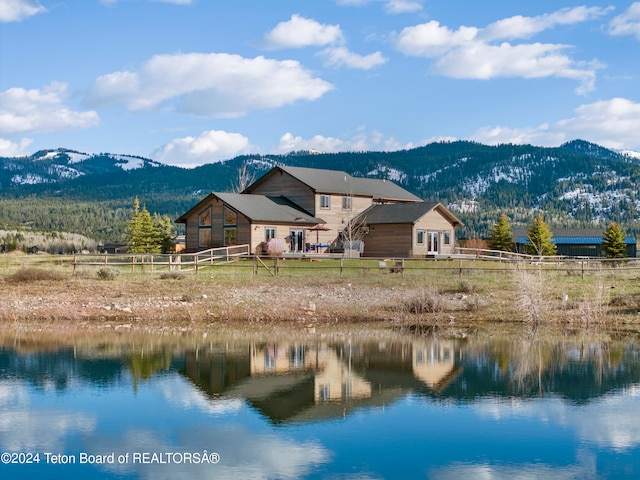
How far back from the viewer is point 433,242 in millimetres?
54562

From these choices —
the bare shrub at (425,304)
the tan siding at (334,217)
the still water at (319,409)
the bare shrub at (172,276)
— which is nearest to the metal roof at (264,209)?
the tan siding at (334,217)

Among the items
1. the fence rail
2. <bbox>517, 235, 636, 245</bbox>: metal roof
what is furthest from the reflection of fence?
<bbox>517, 235, 636, 245</bbox>: metal roof

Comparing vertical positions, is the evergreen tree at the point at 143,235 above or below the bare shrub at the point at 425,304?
above

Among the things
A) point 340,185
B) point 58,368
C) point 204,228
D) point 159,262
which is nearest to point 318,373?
point 58,368

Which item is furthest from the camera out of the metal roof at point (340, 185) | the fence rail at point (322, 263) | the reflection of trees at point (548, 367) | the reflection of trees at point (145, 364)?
the metal roof at point (340, 185)

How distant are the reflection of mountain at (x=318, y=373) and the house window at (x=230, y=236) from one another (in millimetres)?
26449

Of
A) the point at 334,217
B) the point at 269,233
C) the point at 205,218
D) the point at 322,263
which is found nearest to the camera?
the point at 322,263

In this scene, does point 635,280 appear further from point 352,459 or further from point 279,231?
point 352,459

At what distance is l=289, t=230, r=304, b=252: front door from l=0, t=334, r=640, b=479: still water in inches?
1057

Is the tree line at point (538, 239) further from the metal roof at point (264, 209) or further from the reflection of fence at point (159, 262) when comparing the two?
the reflection of fence at point (159, 262)

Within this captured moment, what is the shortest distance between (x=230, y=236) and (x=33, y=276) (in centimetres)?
1840

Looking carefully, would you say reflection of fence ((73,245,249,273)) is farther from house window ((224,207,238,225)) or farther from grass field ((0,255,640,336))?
house window ((224,207,238,225))

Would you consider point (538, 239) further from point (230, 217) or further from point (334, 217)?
point (230, 217)

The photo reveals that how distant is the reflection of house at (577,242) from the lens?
9681 cm
